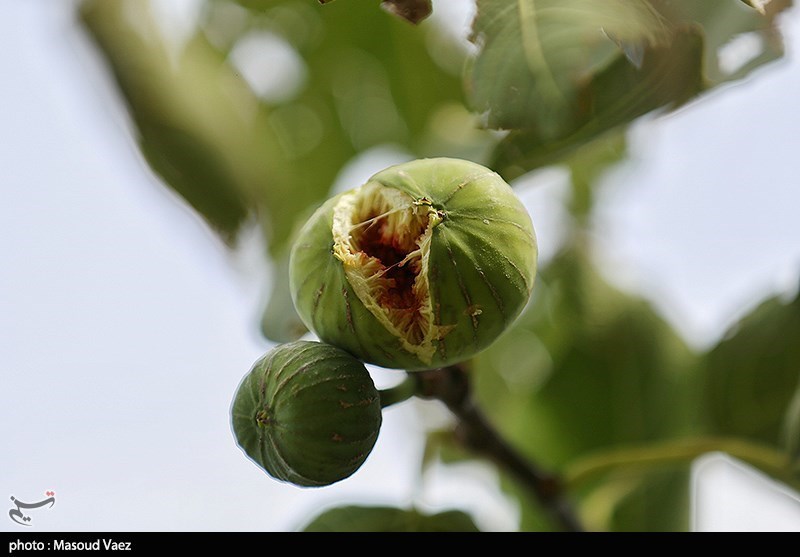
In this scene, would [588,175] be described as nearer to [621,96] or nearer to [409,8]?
[621,96]

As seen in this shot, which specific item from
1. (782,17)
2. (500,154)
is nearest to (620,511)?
(500,154)

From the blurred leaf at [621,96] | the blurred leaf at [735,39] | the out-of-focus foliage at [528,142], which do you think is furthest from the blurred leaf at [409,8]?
the blurred leaf at [735,39]

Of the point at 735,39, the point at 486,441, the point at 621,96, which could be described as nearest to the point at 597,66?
the point at 621,96

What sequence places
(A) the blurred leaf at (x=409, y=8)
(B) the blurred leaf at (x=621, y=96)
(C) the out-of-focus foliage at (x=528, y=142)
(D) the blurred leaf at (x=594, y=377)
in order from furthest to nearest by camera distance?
(D) the blurred leaf at (x=594, y=377) < (B) the blurred leaf at (x=621, y=96) < (C) the out-of-focus foliage at (x=528, y=142) < (A) the blurred leaf at (x=409, y=8)

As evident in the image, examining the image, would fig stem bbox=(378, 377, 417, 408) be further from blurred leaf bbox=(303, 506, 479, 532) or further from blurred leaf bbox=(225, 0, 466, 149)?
blurred leaf bbox=(225, 0, 466, 149)

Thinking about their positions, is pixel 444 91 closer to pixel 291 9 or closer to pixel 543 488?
pixel 291 9

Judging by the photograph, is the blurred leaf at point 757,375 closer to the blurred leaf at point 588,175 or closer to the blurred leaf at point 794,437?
the blurred leaf at point 794,437
